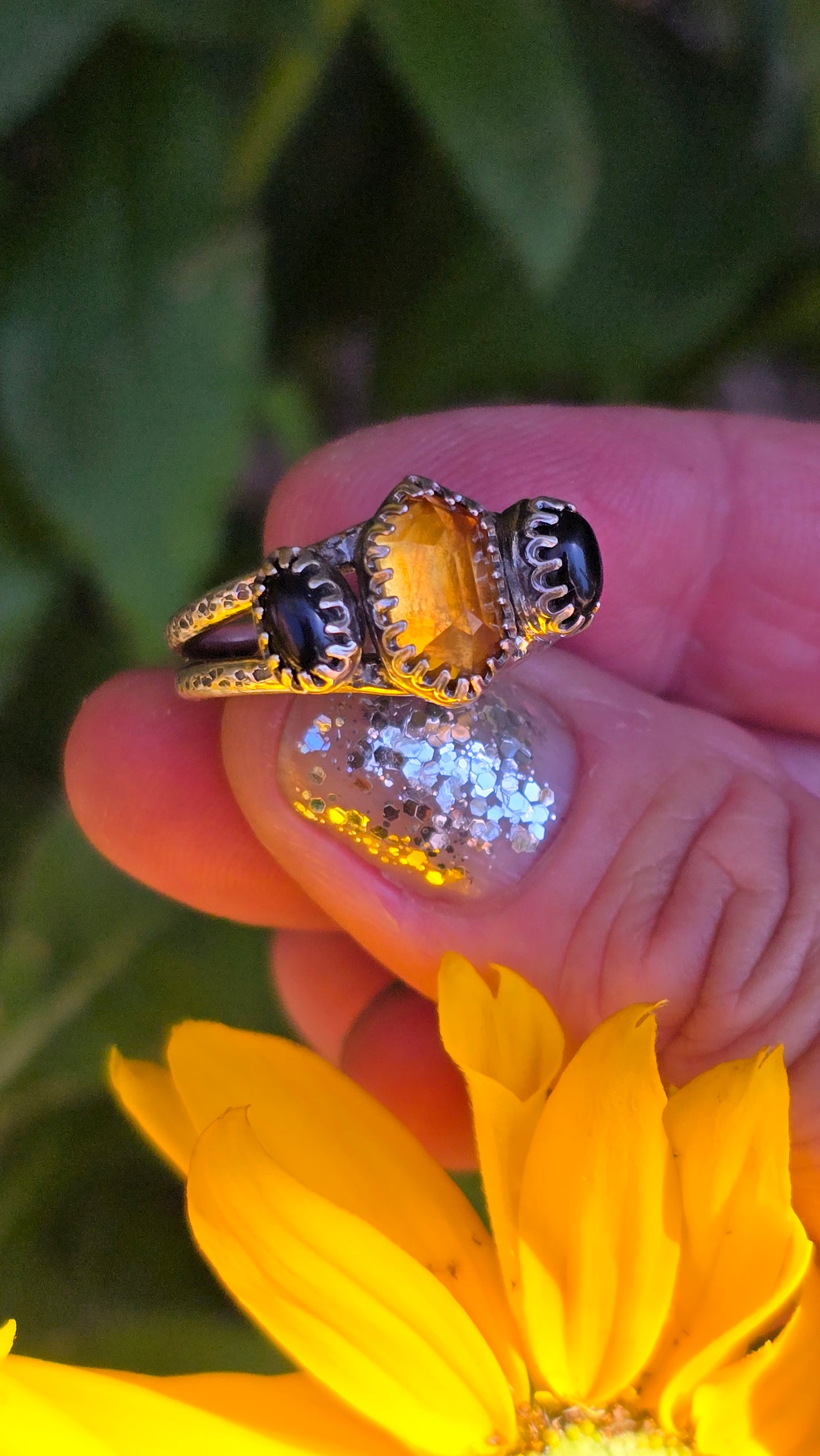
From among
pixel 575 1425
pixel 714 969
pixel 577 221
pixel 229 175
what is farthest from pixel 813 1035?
pixel 229 175

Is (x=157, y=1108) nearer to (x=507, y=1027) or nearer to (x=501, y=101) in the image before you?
(x=507, y=1027)

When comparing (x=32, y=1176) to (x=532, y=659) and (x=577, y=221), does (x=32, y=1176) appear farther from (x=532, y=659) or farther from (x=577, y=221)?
(x=577, y=221)

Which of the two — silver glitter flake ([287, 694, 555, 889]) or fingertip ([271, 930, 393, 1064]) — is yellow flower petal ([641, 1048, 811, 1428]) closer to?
silver glitter flake ([287, 694, 555, 889])

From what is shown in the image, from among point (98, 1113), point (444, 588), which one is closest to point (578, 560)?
point (444, 588)

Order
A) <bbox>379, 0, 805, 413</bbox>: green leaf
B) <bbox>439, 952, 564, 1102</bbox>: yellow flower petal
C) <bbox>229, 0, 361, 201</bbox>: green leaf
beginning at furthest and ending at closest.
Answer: <bbox>379, 0, 805, 413</bbox>: green leaf < <bbox>229, 0, 361, 201</bbox>: green leaf < <bbox>439, 952, 564, 1102</bbox>: yellow flower petal

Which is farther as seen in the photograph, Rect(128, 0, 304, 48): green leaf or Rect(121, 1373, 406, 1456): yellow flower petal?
Rect(128, 0, 304, 48): green leaf

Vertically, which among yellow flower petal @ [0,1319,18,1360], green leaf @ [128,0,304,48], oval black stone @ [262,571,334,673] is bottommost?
yellow flower petal @ [0,1319,18,1360]

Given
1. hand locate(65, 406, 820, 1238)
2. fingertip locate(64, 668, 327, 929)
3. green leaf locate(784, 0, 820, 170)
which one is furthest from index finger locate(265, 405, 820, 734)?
green leaf locate(784, 0, 820, 170)
